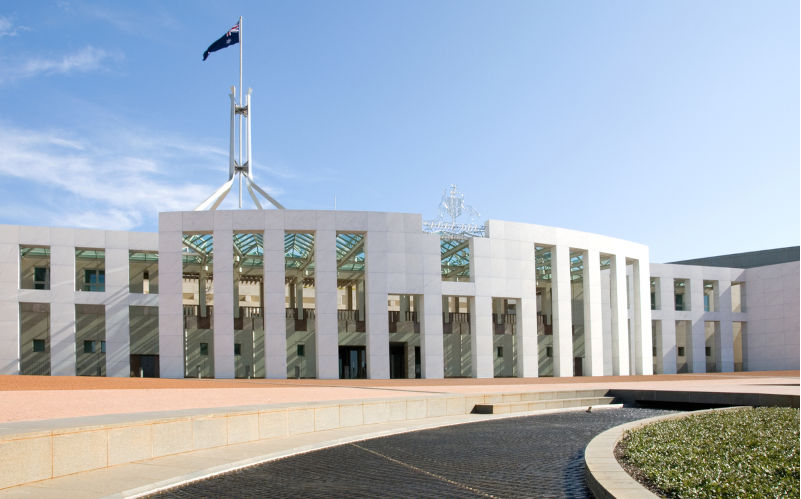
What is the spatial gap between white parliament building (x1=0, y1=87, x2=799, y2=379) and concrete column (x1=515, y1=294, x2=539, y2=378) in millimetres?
126

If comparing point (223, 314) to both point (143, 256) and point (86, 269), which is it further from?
point (86, 269)

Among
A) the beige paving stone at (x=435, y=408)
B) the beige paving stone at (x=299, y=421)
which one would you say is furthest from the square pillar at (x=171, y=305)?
the beige paving stone at (x=299, y=421)

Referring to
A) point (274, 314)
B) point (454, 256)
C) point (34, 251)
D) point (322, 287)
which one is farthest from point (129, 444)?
point (454, 256)

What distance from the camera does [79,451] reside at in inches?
392

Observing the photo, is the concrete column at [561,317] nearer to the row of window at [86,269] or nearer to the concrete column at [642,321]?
the concrete column at [642,321]

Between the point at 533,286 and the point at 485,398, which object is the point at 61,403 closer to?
the point at 485,398

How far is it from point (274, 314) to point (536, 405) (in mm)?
23593

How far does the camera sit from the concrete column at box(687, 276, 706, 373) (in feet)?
212

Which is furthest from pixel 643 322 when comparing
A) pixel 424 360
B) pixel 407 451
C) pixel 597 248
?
pixel 407 451

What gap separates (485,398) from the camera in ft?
71.5

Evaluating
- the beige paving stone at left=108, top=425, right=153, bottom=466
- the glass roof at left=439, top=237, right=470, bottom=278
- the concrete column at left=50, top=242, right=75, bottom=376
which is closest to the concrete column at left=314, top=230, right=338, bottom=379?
the glass roof at left=439, top=237, right=470, bottom=278

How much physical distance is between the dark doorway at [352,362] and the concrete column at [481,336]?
1413 cm

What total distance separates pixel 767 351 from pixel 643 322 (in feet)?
52.9

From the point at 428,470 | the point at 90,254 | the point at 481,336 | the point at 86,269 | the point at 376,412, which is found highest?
the point at 90,254
